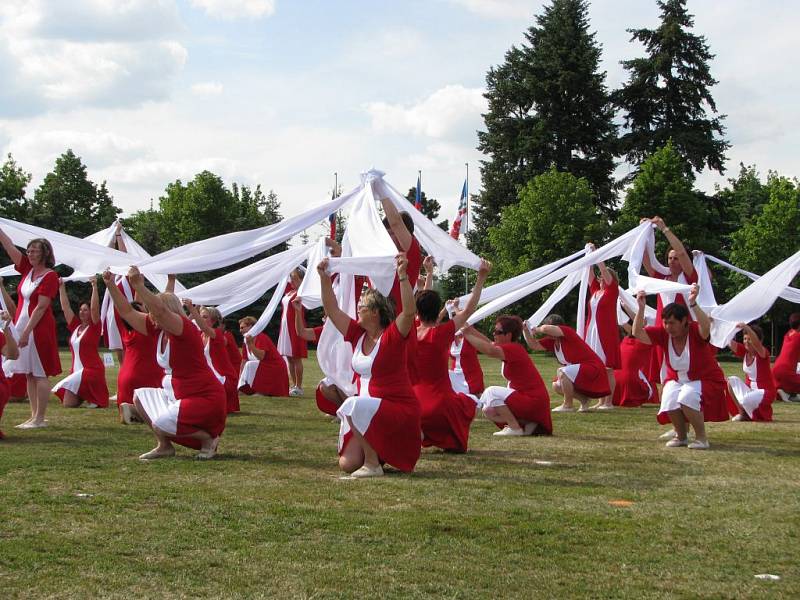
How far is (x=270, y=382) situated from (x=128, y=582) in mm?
12515

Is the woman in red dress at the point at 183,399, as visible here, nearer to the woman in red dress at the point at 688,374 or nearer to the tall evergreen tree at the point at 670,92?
the woman in red dress at the point at 688,374

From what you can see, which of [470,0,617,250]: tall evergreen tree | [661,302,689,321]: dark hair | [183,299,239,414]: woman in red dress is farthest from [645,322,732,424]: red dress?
[470,0,617,250]: tall evergreen tree

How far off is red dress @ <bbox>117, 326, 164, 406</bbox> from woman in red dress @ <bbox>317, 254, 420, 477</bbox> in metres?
4.42

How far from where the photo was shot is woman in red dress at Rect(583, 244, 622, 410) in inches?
586

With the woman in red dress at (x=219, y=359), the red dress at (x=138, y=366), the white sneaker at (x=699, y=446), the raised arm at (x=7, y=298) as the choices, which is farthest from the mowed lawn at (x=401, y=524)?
the woman in red dress at (x=219, y=359)

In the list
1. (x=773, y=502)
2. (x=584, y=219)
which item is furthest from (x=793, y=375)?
(x=584, y=219)

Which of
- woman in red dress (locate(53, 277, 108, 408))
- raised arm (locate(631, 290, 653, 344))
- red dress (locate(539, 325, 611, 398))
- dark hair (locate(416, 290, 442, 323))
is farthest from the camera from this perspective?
woman in red dress (locate(53, 277, 108, 408))

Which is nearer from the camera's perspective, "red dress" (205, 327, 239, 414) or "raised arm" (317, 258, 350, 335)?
"raised arm" (317, 258, 350, 335)

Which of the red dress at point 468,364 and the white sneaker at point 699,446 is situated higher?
the red dress at point 468,364

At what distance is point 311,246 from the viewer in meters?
13.3

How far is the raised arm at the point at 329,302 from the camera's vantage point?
8102 millimetres

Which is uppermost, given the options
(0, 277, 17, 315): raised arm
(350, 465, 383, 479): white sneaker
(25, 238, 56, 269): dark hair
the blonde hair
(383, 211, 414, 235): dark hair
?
(383, 211, 414, 235): dark hair

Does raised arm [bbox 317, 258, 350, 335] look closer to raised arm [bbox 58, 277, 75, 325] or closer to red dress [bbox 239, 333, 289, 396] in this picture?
raised arm [bbox 58, 277, 75, 325]

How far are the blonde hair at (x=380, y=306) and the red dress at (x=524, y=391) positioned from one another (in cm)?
305
